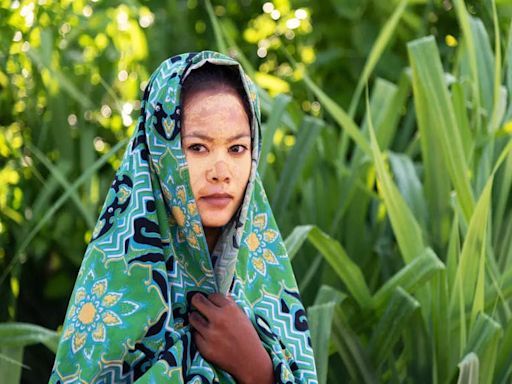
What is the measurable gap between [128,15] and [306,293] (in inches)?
49.0

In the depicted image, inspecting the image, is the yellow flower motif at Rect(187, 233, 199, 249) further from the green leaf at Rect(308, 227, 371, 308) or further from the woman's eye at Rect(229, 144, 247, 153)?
the green leaf at Rect(308, 227, 371, 308)

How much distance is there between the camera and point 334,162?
3.56 m

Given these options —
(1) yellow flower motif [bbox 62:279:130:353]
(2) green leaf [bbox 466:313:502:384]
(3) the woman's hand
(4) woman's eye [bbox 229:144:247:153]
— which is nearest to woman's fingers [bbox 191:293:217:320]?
(3) the woman's hand

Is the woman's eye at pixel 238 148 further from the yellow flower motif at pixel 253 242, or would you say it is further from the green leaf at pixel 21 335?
the green leaf at pixel 21 335

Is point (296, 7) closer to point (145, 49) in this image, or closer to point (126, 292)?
point (145, 49)

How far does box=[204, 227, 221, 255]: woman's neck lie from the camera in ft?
6.73

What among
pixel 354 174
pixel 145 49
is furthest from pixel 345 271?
pixel 145 49

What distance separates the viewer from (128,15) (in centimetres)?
408

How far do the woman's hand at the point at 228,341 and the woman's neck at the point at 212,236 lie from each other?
91 millimetres

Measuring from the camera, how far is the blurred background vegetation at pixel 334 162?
3.00 metres

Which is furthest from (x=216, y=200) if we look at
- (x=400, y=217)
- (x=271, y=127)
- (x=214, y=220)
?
(x=271, y=127)

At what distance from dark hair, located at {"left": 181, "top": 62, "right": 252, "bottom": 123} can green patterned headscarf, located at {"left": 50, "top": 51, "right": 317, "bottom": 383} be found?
0.01 meters

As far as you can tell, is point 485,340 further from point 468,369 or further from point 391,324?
point 391,324

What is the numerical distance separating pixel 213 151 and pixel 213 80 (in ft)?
0.40
